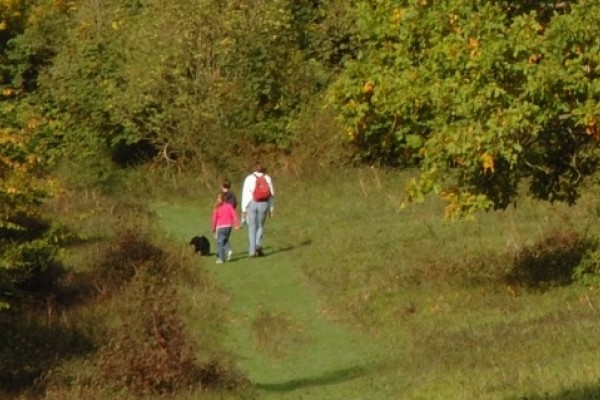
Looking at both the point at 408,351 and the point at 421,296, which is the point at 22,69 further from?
the point at 408,351

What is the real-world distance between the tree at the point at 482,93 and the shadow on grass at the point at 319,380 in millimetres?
3334

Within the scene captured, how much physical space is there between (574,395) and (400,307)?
1037cm

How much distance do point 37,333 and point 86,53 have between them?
21.5m

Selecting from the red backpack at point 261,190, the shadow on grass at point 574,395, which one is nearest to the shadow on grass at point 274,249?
the red backpack at point 261,190

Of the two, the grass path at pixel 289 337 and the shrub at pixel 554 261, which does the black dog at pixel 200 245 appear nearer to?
the grass path at pixel 289 337

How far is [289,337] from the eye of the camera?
66.5ft

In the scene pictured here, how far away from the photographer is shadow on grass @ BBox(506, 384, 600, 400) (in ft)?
36.7

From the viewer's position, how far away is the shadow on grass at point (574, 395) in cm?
1120

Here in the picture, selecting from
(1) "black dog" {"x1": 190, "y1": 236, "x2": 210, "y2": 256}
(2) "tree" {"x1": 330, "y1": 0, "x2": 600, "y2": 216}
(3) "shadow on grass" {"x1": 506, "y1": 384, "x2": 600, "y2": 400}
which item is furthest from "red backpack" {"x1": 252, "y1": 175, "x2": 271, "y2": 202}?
(3) "shadow on grass" {"x1": 506, "y1": 384, "x2": 600, "y2": 400}

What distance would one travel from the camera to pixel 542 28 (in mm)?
19391

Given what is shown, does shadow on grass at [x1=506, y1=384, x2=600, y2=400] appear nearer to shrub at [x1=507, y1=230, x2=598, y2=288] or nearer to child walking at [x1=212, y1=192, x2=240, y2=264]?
shrub at [x1=507, y1=230, x2=598, y2=288]

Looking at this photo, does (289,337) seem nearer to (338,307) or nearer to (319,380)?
(338,307)

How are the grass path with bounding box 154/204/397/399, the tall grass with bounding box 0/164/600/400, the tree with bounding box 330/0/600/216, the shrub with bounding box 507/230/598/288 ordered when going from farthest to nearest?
the shrub with bounding box 507/230/598/288
the tree with bounding box 330/0/600/216
the grass path with bounding box 154/204/397/399
the tall grass with bounding box 0/164/600/400

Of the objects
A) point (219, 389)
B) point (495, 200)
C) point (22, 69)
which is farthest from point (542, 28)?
point (22, 69)
